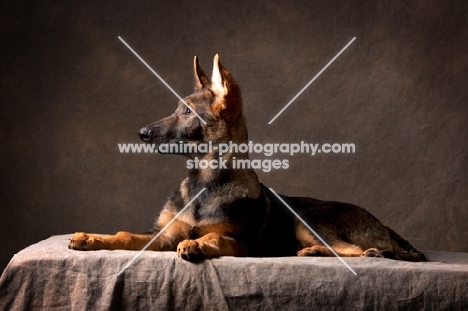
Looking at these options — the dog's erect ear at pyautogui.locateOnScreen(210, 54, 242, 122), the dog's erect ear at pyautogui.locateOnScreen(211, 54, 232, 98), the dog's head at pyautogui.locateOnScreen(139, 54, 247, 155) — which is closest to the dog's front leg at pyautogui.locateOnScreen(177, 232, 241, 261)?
the dog's head at pyautogui.locateOnScreen(139, 54, 247, 155)

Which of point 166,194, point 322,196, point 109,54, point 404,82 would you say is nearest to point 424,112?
point 404,82

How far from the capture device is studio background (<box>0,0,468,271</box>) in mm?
6621

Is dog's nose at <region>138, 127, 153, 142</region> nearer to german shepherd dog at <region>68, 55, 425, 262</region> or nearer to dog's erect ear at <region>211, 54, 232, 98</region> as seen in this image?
german shepherd dog at <region>68, 55, 425, 262</region>

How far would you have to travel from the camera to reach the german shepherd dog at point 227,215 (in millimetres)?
4660

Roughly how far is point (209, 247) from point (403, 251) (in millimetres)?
1599

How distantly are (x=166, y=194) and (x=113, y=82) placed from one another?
1.10 m

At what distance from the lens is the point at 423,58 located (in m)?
6.63

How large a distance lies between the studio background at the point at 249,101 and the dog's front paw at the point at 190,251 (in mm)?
2642

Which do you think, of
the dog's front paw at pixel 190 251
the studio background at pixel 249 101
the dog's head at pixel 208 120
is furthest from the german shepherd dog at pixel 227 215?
the studio background at pixel 249 101

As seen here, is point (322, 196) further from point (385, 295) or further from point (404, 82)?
point (385, 295)

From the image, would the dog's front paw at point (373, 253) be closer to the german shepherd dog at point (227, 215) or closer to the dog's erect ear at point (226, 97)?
the german shepherd dog at point (227, 215)

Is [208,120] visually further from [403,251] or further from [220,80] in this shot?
[403,251]

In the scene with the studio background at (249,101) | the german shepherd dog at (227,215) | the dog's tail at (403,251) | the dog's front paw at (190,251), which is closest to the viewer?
the dog's front paw at (190,251)

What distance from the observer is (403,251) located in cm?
521
